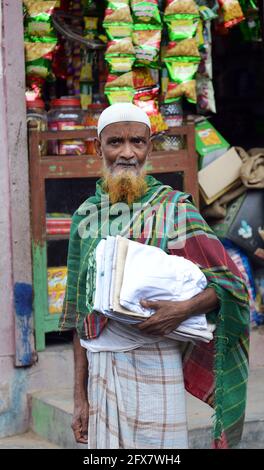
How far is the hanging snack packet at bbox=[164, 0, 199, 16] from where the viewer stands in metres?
5.43

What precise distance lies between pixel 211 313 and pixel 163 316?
0.22 meters

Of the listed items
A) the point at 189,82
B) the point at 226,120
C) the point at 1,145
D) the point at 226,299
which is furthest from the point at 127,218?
the point at 226,120

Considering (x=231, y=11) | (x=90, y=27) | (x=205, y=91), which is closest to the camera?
(x=90, y=27)

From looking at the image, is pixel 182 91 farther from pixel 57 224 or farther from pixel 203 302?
pixel 203 302

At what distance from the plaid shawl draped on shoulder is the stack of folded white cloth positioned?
7cm

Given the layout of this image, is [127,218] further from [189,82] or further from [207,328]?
[189,82]

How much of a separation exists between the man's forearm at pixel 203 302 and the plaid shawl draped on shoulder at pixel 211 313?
0.02 m

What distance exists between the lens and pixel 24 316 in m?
5.13

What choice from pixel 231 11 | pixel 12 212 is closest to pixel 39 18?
pixel 12 212

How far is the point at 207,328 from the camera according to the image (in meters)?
2.99

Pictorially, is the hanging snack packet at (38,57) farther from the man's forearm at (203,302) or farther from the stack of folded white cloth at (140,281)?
the man's forearm at (203,302)

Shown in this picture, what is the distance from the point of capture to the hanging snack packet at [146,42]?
5379 mm

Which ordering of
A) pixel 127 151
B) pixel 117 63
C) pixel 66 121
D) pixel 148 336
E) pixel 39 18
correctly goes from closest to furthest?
pixel 148 336
pixel 127 151
pixel 39 18
pixel 117 63
pixel 66 121

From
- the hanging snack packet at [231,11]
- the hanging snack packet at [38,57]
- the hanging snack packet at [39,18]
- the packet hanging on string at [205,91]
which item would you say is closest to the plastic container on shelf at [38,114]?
the hanging snack packet at [38,57]
